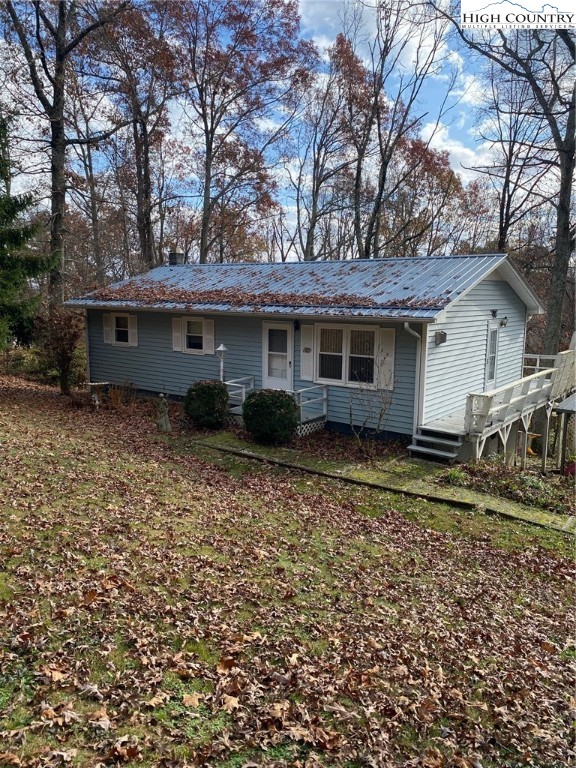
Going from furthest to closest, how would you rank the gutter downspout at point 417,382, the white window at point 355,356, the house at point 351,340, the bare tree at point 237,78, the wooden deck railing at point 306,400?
the bare tree at point 237,78, the wooden deck railing at point 306,400, the white window at point 355,356, the house at point 351,340, the gutter downspout at point 417,382

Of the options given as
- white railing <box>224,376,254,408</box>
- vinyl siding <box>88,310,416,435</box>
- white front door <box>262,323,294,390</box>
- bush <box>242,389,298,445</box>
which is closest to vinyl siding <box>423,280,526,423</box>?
vinyl siding <box>88,310,416,435</box>

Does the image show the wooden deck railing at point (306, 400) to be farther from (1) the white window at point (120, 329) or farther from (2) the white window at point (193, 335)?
(1) the white window at point (120, 329)

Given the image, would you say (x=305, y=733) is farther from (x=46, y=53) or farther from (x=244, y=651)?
(x=46, y=53)

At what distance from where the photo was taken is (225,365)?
46.6 feet

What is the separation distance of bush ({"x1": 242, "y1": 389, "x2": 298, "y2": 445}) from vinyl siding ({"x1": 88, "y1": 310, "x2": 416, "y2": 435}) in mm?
1427

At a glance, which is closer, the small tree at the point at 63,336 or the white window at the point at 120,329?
the small tree at the point at 63,336

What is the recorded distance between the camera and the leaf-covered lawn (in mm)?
3449

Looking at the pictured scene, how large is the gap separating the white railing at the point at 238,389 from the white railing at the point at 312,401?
58.7 inches

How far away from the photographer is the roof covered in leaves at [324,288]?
36.7 ft

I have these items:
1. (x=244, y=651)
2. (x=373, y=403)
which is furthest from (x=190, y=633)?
(x=373, y=403)

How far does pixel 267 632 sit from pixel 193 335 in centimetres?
1111

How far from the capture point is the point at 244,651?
14.1 ft

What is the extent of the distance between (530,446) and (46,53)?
69.4 feet

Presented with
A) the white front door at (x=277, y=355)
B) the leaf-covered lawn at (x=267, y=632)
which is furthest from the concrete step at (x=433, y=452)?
the white front door at (x=277, y=355)
